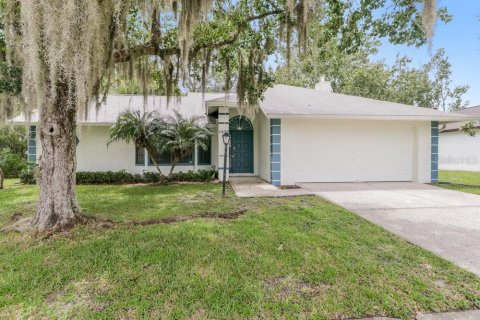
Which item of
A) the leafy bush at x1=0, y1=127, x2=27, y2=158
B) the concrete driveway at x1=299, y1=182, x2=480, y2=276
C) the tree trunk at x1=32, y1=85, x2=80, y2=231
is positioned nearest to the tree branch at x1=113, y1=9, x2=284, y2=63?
the tree trunk at x1=32, y1=85, x2=80, y2=231

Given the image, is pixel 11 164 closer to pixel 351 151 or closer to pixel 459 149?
pixel 351 151

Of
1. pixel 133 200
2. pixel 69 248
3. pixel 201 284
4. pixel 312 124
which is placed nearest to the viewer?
pixel 201 284

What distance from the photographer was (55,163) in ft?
13.6

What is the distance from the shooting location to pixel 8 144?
13.2 metres

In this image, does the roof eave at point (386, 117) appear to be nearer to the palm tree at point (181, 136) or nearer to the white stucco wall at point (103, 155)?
the palm tree at point (181, 136)

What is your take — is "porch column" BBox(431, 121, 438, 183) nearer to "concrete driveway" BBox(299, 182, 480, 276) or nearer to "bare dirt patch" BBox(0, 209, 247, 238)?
"concrete driveway" BBox(299, 182, 480, 276)

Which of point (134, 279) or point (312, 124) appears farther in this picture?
point (312, 124)

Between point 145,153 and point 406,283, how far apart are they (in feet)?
31.6

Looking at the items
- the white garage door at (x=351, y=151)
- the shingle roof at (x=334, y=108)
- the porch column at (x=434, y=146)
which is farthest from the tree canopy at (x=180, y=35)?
the porch column at (x=434, y=146)

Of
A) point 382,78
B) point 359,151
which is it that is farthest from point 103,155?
point 382,78

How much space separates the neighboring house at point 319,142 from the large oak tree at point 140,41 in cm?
217

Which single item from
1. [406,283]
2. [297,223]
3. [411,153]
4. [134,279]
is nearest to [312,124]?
[411,153]

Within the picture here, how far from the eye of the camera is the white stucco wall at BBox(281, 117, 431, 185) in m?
9.29

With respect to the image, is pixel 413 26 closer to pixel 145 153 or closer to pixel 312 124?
pixel 312 124
